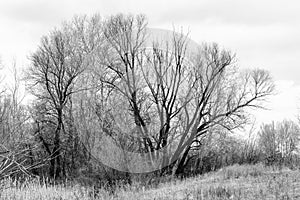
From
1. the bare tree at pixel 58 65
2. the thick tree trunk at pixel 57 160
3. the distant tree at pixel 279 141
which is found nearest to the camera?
the distant tree at pixel 279 141

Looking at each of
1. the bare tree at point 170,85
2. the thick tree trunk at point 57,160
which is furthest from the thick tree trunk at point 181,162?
the thick tree trunk at point 57,160

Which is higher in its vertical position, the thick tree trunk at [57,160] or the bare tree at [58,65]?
the bare tree at [58,65]

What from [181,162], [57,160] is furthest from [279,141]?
[57,160]

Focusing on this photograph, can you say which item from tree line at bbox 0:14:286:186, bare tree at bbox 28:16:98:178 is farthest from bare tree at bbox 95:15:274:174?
bare tree at bbox 28:16:98:178

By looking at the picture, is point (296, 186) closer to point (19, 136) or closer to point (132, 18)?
point (19, 136)

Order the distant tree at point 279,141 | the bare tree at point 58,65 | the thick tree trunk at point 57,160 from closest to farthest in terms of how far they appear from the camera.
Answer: the distant tree at point 279,141 → the thick tree trunk at point 57,160 → the bare tree at point 58,65

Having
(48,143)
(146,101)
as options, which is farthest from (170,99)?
(48,143)

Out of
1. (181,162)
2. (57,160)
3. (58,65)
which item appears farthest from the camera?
(58,65)

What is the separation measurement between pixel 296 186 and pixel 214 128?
12462 millimetres

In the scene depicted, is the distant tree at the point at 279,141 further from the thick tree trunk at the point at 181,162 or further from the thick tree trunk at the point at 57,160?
the thick tree trunk at the point at 57,160

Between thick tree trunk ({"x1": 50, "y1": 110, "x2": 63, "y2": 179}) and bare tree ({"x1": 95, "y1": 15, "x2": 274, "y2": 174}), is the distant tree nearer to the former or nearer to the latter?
bare tree ({"x1": 95, "y1": 15, "x2": 274, "y2": 174})

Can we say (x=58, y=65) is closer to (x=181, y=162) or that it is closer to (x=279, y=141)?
(x=181, y=162)

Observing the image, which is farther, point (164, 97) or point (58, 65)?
point (58, 65)

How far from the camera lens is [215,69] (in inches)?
865
